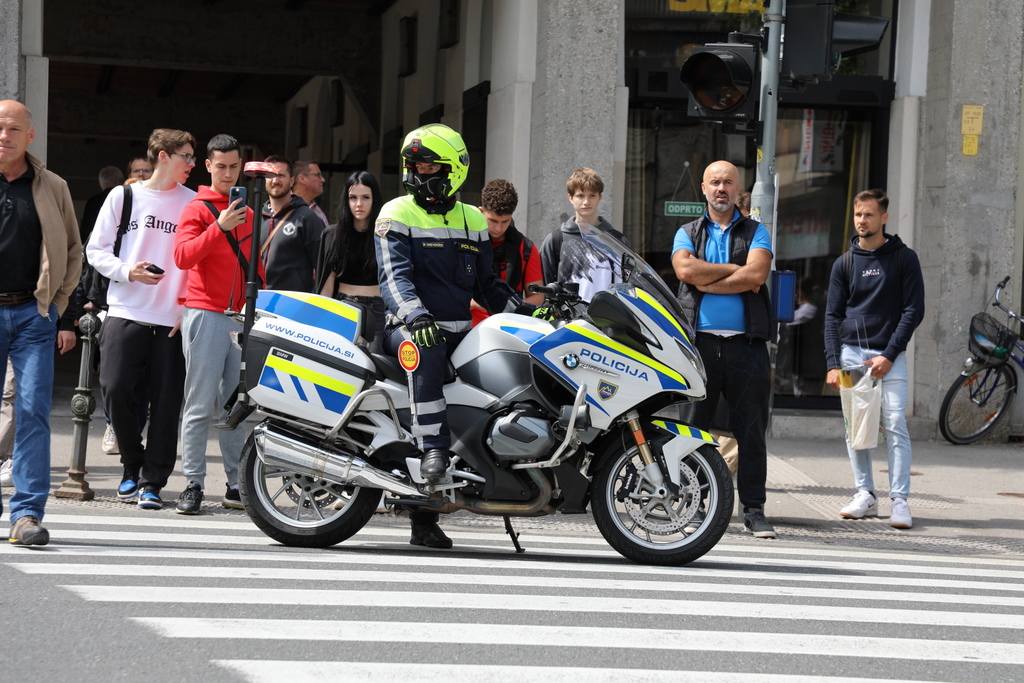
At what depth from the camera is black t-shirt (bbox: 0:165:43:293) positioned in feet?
25.7

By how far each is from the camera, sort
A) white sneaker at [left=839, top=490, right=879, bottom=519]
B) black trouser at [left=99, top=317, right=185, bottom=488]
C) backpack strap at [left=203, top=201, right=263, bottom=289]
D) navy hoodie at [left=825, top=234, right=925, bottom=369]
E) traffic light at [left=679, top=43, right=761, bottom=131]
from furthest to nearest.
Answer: white sneaker at [left=839, top=490, right=879, bottom=519] < navy hoodie at [left=825, top=234, right=925, bottom=369] < traffic light at [left=679, top=43, right=761, bottom=131] < black trouser at [left=99, top=317, right=185, bottom=488] < backpack strap at [left=203, top=201, right=263, bottom=289]

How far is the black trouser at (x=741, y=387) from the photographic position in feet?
31.3

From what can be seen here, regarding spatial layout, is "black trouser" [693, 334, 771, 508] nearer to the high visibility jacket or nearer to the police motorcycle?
the police motorcycle

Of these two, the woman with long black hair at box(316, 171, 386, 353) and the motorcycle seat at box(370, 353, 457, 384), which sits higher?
the woman with long black hair at box(316, 171, 386, 353)

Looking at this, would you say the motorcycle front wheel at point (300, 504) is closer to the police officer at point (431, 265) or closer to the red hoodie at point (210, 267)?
the police officer at point (431, 265)

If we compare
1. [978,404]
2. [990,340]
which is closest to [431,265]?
[990,340]

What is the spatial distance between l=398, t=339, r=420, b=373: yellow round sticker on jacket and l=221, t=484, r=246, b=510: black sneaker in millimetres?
2465

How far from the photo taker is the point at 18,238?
7.84m

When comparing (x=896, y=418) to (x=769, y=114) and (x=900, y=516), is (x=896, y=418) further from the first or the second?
(x=769, y=114)

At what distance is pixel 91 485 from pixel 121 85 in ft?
95.5

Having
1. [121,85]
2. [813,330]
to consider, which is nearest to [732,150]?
[813,330]

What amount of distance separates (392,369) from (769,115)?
3658mm

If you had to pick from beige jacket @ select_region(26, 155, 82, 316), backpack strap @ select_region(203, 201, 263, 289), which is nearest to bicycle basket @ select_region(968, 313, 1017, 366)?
backpack strap @ select_region(203, 201, 263, 289)

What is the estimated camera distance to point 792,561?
8797 mm
